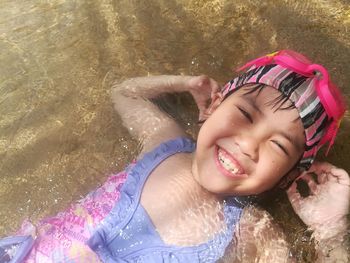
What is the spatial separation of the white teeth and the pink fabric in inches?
24.8

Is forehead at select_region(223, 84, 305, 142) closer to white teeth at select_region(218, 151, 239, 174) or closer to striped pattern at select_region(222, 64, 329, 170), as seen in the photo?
striped pattern at select_region(222, 64, 329, 170)

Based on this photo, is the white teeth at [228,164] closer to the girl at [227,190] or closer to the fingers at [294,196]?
the girl at [227,190]

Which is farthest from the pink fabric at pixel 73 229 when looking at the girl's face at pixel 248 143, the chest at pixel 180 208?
the girl's face at pixel 248 143

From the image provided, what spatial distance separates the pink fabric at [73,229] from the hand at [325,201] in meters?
1.01

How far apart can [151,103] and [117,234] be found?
88 centimetres

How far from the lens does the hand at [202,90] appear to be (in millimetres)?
2979

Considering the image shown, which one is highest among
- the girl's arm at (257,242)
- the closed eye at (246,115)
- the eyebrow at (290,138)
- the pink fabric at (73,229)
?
the closed eye at (246,115)

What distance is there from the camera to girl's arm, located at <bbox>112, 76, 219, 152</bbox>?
3.00m

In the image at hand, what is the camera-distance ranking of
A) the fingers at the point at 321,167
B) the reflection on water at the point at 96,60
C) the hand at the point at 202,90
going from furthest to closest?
1. the reflection on water at the point at 96,60
2. the hand at the point at 202,90
3. the fingers at the point at 321,167

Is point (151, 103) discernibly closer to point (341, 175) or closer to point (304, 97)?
point (304, 97)

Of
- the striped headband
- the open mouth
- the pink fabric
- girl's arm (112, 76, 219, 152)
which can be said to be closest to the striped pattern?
the striped headband

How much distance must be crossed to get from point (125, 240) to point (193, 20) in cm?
183

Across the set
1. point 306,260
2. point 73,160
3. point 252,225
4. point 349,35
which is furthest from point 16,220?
point 349,35

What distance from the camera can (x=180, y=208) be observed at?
2666 millimetres
